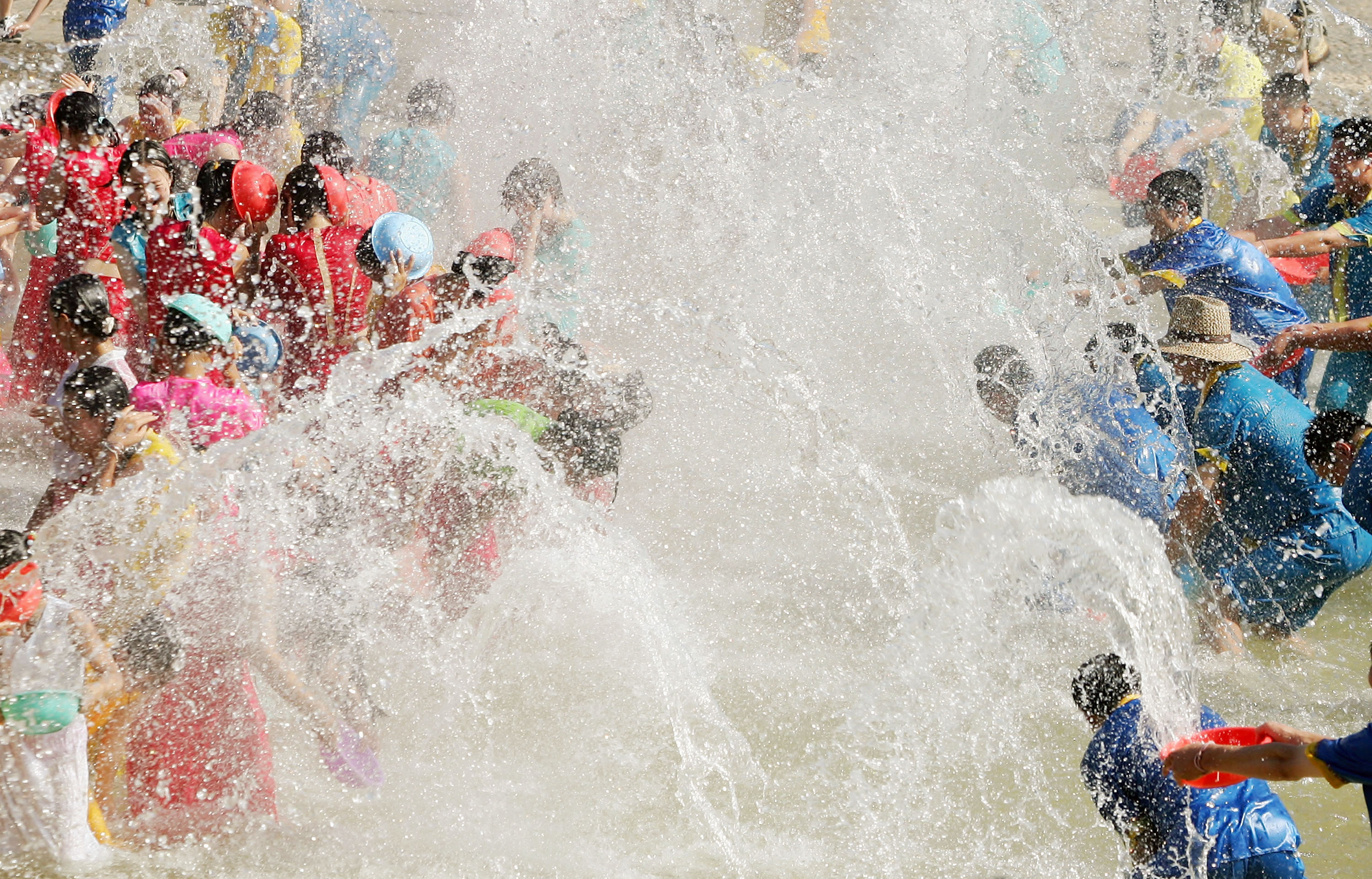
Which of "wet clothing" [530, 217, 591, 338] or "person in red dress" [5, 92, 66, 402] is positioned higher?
"wet clothing" [530, 217, 591, 338]

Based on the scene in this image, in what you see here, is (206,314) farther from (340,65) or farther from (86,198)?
(340,65)

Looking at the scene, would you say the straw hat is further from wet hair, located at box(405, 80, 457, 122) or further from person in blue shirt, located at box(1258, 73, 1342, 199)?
wet hair, located at box(405, 80, 457, 122)

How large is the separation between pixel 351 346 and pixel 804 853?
7.89 ft

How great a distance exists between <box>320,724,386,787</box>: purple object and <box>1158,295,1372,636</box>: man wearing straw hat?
292 centimetres

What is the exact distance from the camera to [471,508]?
4.08 m

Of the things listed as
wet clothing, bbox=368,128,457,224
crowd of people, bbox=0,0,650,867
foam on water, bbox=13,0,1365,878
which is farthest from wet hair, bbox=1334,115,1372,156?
wet clothing, bbox=368,128,457,224

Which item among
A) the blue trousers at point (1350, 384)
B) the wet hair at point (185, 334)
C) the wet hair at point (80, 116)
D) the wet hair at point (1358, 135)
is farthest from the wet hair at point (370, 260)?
the wet hair at point (1358, 135)

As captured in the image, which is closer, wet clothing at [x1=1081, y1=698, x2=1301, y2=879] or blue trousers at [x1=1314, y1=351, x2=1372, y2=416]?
wet clothing at [x1=1081, y1=698, x2=1301, y2=879]

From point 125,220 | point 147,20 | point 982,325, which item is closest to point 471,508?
point 125,220

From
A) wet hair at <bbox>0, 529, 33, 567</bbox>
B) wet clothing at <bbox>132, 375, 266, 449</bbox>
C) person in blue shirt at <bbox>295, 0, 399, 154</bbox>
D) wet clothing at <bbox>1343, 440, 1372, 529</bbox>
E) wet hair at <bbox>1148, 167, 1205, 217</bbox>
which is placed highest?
person in blue shirt at <bbox>295, 0, 399, 154</bbox>

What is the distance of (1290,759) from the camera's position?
241 cm

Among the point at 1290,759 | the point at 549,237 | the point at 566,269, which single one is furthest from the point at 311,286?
the point at 1290,759

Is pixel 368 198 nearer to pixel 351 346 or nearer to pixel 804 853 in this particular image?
pixel 351 346

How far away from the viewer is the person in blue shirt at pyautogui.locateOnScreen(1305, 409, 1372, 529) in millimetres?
3705
